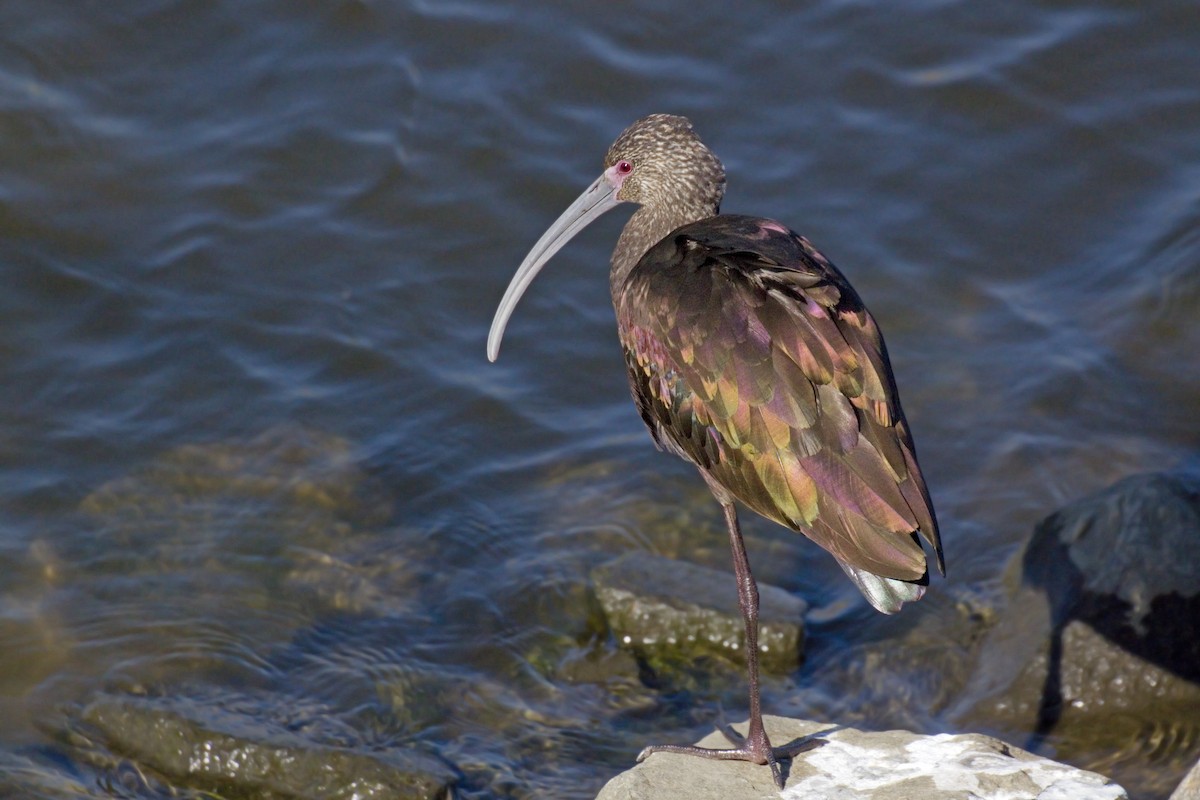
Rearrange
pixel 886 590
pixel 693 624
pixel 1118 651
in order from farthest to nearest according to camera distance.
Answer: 1. pixel 693 624
2. pixel 1118 651
3. pixel 886 590

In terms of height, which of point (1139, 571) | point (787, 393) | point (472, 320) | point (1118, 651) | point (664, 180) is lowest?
point (1118, 651)

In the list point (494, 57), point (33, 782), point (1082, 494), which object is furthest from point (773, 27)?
point (33, 782)

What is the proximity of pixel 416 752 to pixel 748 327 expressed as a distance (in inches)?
88.5

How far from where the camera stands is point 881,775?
4574mm

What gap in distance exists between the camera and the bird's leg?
477cm

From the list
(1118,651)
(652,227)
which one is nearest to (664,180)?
(652,227)

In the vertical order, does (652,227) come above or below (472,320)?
below

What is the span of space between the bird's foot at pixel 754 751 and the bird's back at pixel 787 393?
2.29ft

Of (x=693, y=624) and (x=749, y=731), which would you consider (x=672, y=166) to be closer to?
(x=693, y=624)

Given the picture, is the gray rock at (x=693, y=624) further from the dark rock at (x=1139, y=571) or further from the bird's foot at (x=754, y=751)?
the bird's foot at (x=754, y=751)

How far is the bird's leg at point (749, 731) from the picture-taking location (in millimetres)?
4766

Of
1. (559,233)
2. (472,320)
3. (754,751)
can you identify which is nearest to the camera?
(754,751)

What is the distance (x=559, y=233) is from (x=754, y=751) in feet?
7.55

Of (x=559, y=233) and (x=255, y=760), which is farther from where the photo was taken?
(x=559, y=233)
